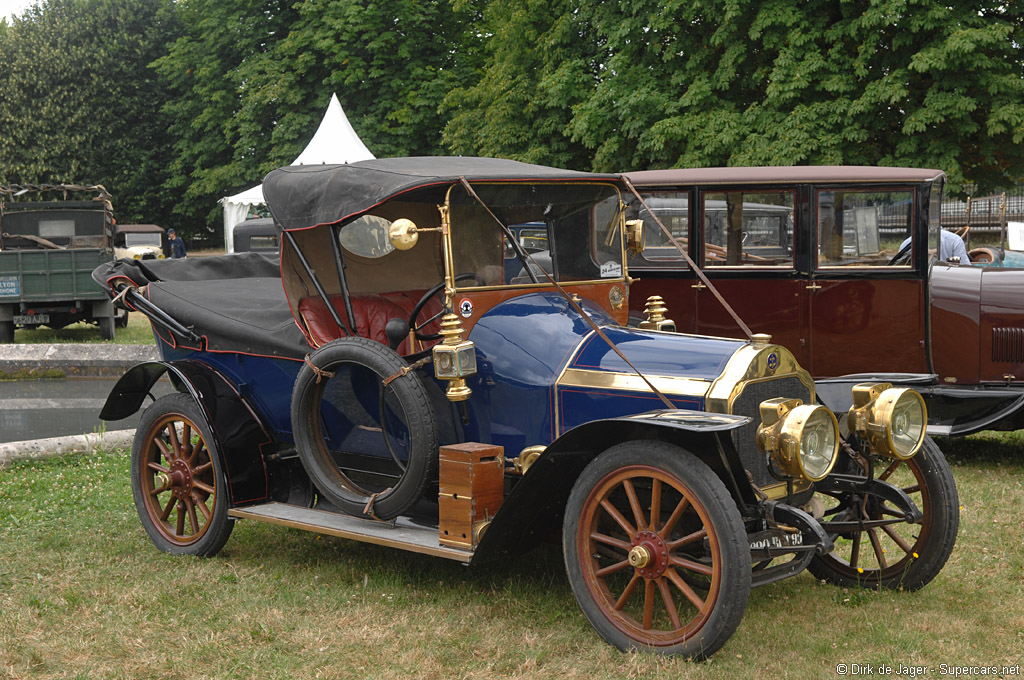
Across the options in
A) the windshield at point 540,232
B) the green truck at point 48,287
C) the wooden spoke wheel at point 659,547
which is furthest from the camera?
the green truck at point 48,287

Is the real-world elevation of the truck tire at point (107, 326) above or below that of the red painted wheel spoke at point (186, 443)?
above

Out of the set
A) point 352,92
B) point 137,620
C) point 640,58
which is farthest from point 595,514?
point 352,92

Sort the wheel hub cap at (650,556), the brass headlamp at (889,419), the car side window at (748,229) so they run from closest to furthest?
the wheel hub cap at (650,556) → the brass headlamp at (889,419) → the car side window at (748,229)

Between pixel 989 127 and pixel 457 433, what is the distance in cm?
1176

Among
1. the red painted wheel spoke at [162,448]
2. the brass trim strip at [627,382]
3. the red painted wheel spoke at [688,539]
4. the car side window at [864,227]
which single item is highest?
the car side window at [864,227]

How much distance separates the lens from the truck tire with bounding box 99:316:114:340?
1622cm

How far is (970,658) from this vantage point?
12.9 feet

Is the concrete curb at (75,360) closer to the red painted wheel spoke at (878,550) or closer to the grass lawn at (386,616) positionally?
the grass lawn at (386,616)

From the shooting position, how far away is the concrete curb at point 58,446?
7405 mm

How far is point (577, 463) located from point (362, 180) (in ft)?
5.67

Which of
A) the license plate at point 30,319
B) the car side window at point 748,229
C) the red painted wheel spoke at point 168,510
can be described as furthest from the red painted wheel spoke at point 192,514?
the license plate at point 30,319

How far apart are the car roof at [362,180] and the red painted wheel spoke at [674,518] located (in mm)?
1786

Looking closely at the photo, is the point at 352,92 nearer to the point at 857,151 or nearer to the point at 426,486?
the point at 857,151

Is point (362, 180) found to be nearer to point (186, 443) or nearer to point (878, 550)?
point (186, 443)
